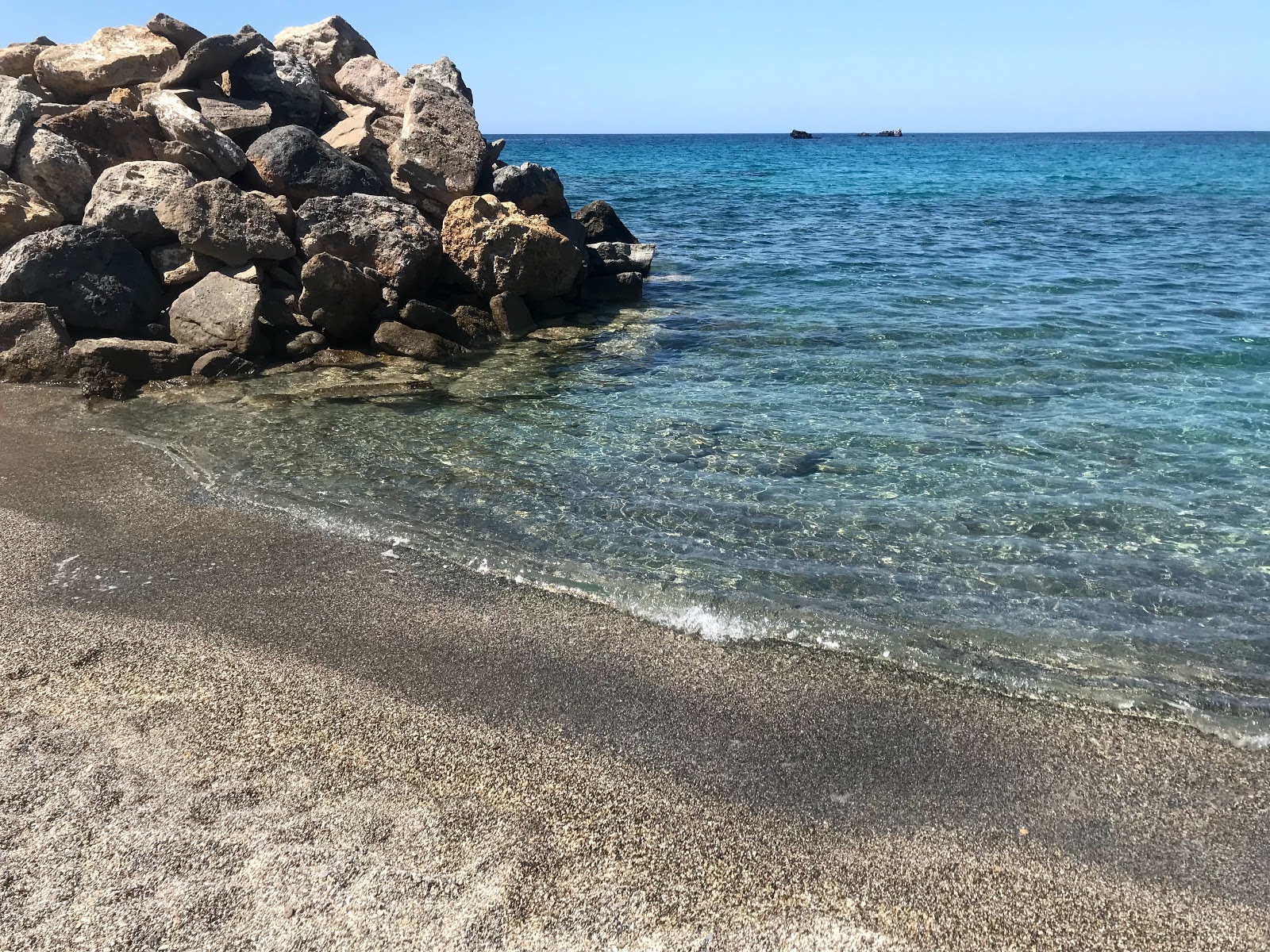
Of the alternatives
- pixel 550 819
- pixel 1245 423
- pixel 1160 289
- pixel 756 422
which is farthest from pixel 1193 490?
pixel 1160 289

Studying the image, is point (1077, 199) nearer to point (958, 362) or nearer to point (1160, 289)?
point (1160, 289)

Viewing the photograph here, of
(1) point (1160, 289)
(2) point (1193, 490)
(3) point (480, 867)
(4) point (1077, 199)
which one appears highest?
(4) point (1077, 199)

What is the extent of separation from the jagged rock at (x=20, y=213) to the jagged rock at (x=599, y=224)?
8842mm

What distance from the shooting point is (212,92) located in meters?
13.6

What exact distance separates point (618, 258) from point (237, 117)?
267 inches

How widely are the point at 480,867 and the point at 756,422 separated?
621 cm

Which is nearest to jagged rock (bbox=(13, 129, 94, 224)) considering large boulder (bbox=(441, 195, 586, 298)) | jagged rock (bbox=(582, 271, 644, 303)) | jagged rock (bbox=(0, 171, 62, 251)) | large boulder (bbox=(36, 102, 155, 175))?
jagged rock (bbox=(0, 171, 62, 251))

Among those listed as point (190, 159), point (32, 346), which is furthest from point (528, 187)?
point (32, 346)

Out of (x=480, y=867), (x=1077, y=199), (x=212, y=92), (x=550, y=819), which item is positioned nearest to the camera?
(x=480, y=867)

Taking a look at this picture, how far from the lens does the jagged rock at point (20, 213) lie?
1100cm

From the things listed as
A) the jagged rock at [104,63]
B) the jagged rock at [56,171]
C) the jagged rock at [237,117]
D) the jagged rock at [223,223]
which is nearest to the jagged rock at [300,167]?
the jagged rock at [237,117]

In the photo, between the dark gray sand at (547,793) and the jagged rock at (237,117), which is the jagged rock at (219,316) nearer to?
the jagged rock at (237,117)

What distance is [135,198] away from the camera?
11.2 m

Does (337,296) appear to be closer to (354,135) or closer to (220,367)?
(220,367)
